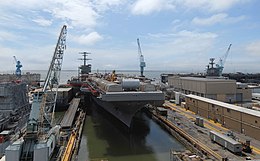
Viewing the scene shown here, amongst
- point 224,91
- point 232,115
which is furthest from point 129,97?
point 224,91

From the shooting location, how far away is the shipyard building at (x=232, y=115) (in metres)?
23.1

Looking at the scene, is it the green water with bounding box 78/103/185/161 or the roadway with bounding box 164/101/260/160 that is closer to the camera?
the roadway with bounding box 164/101/260/160

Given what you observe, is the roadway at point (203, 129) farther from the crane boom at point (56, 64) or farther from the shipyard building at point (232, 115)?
the crane boom at point (56, 64)

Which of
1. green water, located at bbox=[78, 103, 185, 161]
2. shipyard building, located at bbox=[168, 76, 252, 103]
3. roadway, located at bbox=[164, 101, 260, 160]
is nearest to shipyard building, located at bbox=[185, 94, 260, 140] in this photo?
roadway, located at bbox=[164, 101, 260, 160]

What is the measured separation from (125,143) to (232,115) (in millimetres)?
12330

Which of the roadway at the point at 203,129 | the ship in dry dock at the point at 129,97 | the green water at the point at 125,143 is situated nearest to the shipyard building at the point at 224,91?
the roadway at the point at 203,129

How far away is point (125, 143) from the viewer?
82.7 ft

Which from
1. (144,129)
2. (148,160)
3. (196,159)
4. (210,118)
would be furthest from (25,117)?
(210,118)

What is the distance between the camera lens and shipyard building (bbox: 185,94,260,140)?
75.6 ft

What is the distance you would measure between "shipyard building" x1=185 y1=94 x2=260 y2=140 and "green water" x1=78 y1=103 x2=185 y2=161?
672cm

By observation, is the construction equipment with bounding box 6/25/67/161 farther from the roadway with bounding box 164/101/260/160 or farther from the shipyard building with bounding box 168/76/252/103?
the shipyard building with bounding box 168/76/252/103

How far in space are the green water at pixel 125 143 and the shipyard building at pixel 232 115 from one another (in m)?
6.72

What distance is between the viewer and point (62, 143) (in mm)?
23125

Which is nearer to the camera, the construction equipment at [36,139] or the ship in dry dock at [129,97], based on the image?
the construction equipment at [36,139]
